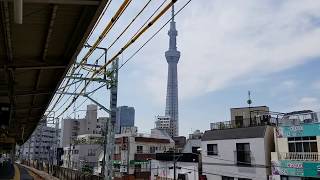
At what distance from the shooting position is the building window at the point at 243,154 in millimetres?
35438

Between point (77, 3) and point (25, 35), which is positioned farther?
point (25, 35)

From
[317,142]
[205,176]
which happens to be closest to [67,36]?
[317,142]

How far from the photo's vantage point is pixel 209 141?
41188 mm

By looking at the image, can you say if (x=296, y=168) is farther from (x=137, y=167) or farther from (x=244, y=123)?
(x=137, y=167)

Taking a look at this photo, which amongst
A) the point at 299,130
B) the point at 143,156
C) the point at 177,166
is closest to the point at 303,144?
the point at 299,130

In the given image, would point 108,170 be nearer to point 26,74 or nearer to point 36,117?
point 26,74

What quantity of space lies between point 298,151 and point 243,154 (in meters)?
6.20

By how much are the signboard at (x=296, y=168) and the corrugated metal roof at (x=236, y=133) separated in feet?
10.6

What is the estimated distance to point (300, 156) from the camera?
30703mm

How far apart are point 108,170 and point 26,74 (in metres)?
8.67

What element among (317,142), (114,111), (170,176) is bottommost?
(170,176)

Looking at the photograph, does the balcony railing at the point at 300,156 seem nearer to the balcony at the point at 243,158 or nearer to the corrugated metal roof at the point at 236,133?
the corrugated metal roof at the point at 236,133

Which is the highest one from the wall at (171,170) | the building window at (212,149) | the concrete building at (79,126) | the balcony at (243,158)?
the concrete building at (79,126)

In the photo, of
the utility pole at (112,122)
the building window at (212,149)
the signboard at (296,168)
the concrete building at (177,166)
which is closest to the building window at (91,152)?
the concrete building at (177,166)
